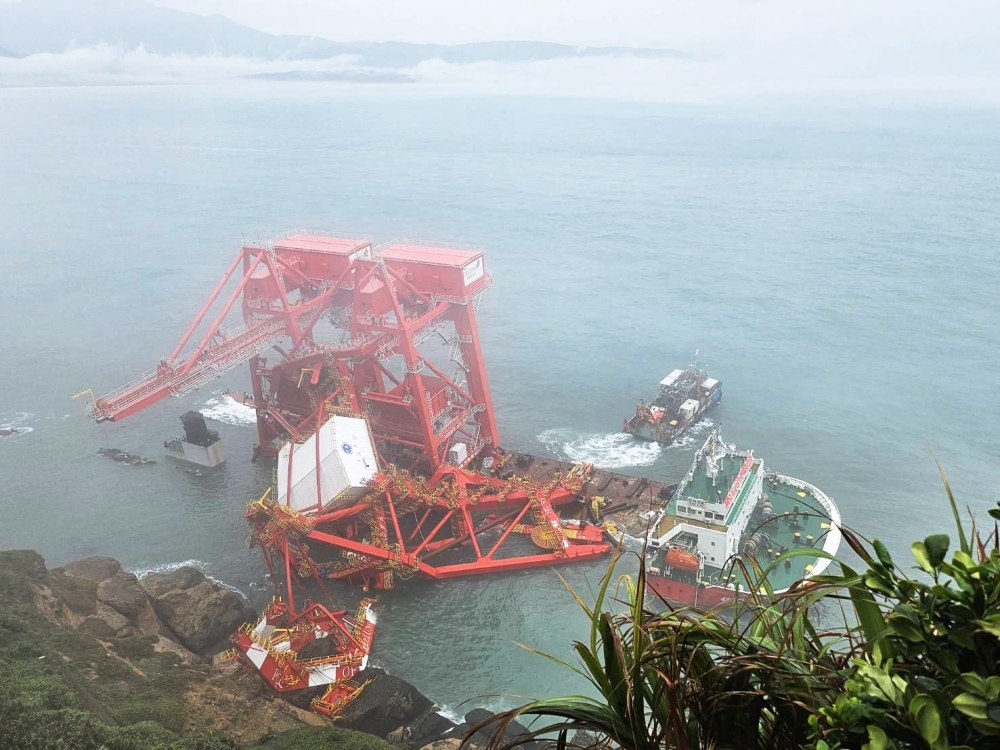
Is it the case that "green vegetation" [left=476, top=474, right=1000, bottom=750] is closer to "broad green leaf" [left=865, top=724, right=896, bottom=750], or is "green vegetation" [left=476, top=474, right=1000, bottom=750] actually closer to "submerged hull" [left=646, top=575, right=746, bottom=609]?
"broad green leaf" [left=865, top=724, right=896, bottom=750]

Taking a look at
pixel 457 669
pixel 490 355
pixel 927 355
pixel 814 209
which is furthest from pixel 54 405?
pixel 814 209

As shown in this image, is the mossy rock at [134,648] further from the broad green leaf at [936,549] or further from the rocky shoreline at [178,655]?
the broad green leaf at [936,549]

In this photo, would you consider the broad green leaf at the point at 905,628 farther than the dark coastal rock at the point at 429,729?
No

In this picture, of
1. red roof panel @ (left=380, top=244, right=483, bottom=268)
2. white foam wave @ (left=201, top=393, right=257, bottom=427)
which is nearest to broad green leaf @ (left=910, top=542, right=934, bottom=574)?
red roof panel @ (left=380, top=244, right=483, bottom=268)

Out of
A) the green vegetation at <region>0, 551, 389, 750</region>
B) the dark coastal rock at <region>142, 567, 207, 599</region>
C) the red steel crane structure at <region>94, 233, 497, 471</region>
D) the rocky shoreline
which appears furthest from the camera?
the red steel crane structure at <region>94, 233, 497, 471</region>

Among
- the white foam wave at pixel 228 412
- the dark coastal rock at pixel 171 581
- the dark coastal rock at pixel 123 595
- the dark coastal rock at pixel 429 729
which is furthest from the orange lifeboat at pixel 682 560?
the white foam wave at pixel 228 412

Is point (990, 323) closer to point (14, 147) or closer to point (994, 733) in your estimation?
point (994, 733)
